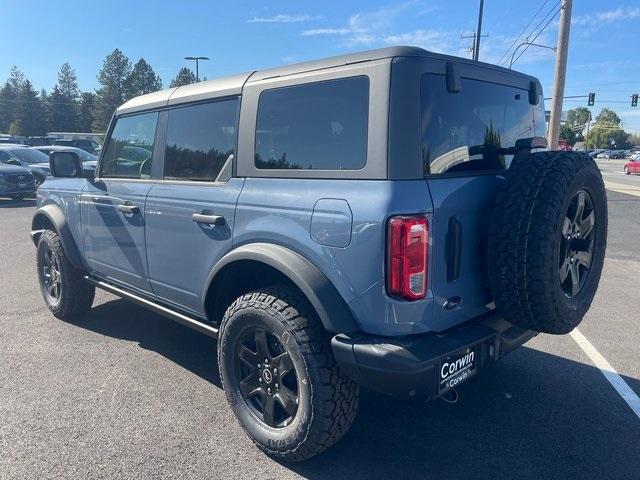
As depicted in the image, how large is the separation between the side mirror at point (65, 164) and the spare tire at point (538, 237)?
3643 millimetres

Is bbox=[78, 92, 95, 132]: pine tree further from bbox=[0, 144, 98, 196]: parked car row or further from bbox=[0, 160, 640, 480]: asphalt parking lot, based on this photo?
bbox=[0, 160, 640, 480]: asphalt parking lot

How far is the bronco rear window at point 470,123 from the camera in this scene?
2506 mm

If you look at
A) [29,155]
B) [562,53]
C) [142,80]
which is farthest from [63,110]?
[562,53]

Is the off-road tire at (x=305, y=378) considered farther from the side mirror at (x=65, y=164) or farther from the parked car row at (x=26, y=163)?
the parked car row at (x=26, y=163)

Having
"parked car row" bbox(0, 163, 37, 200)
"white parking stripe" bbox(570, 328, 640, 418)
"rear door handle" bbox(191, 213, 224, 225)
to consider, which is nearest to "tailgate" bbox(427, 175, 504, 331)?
"rear door handle" bbox(191, 213, 224, 225)

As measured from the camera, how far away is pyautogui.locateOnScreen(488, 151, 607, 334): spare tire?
8.02 ft

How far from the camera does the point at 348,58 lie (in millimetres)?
2623

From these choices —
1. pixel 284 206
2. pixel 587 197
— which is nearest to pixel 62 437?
pixel 284 206

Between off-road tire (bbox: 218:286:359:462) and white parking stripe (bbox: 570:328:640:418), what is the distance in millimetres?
2062

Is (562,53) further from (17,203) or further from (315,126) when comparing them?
(17,203)

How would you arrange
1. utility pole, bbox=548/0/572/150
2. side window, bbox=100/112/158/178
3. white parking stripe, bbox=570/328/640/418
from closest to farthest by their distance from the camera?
white parking stripe, bbox=570/328/640/418 < side window, bbox=100/112/158/178 < utility pole, bbox=548/0/572/150

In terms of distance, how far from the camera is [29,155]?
57.9 feet

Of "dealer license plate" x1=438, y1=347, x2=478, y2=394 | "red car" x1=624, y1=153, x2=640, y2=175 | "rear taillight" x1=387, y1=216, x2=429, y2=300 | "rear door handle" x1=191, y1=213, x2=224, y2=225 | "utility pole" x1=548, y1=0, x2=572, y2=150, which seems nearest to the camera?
"rear taillight" x1=387, y1=216, x2=429, y2=300

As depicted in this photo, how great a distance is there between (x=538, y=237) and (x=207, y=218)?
1.82m
